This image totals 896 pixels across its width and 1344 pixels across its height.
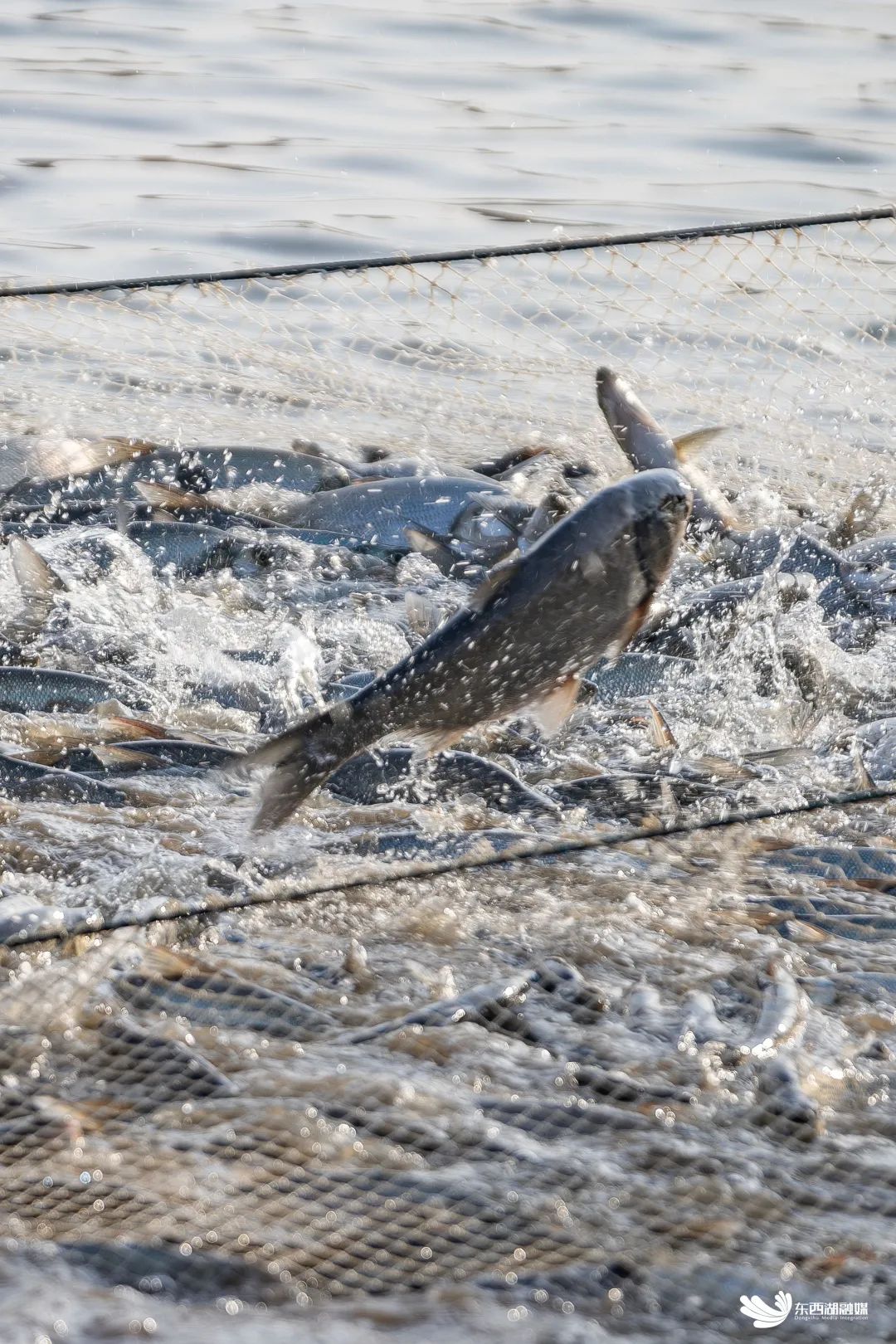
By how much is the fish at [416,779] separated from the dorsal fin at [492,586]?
536 millimetres

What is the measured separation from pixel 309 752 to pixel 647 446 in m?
2.46

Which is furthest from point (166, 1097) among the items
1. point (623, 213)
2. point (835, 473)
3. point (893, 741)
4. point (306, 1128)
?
point (623, 213)

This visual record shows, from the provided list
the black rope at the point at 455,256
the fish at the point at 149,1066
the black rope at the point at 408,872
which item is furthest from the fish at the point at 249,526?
the fish at the point at 149,1066

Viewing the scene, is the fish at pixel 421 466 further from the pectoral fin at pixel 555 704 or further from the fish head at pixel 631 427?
the pectoral fin at pixel 555 704

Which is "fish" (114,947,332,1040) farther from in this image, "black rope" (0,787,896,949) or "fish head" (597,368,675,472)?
"fish head" (597,368,675,472)

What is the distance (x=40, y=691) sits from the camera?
155 inches

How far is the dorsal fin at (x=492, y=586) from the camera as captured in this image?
311cm

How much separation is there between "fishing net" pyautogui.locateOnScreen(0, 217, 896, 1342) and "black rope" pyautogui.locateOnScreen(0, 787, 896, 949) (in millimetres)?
82

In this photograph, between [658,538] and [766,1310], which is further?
[658,538]

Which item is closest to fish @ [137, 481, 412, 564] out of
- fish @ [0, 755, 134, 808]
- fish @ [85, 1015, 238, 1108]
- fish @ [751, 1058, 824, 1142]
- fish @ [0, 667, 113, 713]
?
fish @ [0, 667, 113, 713]

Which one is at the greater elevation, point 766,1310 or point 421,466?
point 766,1310

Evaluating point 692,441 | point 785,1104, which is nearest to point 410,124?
point 692,441

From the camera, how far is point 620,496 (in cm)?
327

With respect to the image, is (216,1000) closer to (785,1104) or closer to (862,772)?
(785,1104)
